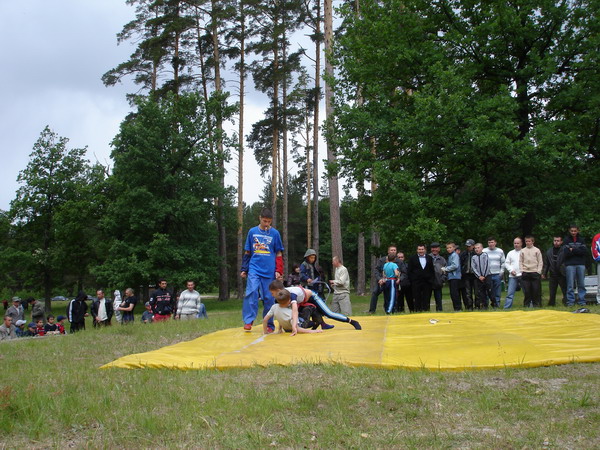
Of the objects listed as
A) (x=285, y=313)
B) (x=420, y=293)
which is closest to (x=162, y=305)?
(x=420, y=293)

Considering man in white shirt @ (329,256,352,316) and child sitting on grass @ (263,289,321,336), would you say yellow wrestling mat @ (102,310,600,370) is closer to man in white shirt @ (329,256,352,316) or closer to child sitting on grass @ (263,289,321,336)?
child sitting on grass @ (263,289,321,336)

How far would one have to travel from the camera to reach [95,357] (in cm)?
692

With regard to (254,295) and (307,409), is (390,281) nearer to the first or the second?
(254,295)

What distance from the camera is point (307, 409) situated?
12.6 ft

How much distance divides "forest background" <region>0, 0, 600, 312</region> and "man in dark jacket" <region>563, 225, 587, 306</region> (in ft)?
10.4

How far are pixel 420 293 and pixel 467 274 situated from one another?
125 cm

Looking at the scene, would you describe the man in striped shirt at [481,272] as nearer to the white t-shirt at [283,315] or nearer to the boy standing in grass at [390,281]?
the boy standing in grass at [390,281]

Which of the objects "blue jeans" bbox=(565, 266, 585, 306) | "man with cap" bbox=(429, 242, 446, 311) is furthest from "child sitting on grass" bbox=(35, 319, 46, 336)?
"blue jeans" bbox=(565, 266, 585, 306)

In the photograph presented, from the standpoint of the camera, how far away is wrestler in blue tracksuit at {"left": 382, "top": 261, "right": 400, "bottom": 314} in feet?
40.1

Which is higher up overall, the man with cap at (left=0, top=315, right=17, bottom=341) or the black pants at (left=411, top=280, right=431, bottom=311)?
the black pants at (left=411, top=280, right=431, bottom=311)

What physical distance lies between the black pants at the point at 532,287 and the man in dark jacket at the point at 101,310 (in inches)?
412

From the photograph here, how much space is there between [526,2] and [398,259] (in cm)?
902

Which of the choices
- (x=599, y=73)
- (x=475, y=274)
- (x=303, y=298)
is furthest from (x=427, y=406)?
(x=599, y=73)

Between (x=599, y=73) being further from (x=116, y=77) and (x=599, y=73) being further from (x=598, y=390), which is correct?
(x=116, y=77)
